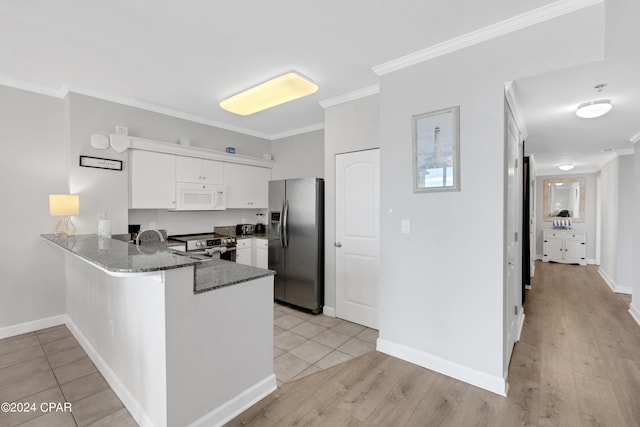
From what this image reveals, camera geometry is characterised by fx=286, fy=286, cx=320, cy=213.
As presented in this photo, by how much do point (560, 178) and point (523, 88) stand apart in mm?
7091

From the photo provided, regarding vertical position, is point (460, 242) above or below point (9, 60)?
below

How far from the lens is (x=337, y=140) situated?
3.46m

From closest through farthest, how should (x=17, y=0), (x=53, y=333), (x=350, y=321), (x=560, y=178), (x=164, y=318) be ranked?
(x=164, y=318), (x=17, y=0), (x=53, y=333), (x=350, y=321), (x=560, y=178)

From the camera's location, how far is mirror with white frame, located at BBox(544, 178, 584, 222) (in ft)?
23.7

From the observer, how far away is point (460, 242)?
7.25 ft

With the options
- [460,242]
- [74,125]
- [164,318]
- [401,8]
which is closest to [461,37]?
[401,8]

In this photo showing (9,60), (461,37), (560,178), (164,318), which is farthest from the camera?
(560,178)

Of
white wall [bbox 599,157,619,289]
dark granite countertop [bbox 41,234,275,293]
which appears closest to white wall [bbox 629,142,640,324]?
white wall [bbox 599,157,619,289]

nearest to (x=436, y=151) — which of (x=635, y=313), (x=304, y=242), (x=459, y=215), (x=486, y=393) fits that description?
(x=459, y=215)

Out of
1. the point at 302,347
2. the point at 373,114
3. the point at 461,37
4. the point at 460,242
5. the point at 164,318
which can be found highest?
the point at 461,37

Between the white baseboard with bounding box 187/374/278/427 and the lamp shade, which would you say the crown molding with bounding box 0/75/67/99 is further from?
the white baseboard with bounding box 187/374/278/427

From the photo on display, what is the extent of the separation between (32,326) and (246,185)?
3.00 meters

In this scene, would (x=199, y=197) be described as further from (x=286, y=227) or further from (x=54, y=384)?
(x=54, y=384)

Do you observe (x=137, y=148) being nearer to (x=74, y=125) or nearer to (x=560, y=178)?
(x=74, y=125)
